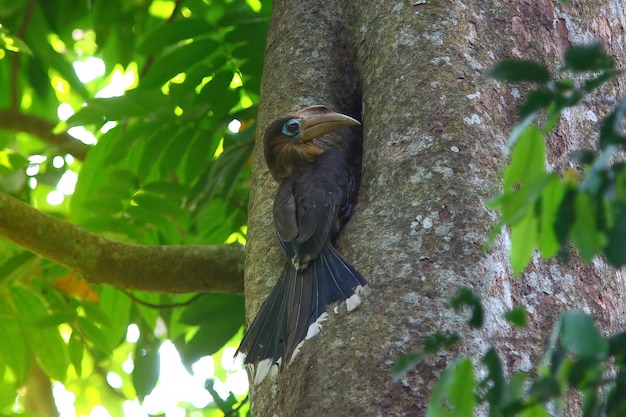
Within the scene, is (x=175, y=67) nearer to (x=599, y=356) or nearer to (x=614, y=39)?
(x=614, y=39)

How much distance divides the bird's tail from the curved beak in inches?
21.9

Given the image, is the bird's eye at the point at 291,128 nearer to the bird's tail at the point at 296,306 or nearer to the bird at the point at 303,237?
the bird at the point at 303,237

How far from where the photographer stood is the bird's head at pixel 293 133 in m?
3.29

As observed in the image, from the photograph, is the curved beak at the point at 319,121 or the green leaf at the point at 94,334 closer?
the curved beak at the point at 319,121

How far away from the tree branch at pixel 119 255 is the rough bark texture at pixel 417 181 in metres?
0.32

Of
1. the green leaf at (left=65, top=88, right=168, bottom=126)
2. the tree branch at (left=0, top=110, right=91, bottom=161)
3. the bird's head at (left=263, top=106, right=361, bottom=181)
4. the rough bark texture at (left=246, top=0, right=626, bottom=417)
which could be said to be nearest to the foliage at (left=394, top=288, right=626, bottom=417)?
the rough bark texture at (left=246, top=0, right=626, bottom=417)

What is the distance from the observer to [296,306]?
271 centimetres

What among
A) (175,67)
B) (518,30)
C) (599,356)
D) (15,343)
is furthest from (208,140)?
(599,356)

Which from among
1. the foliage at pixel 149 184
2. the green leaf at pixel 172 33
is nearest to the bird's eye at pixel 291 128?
the foliage at pixel 149 184

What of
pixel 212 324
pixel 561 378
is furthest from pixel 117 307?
pixel 561 378

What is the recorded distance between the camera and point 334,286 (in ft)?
8.43

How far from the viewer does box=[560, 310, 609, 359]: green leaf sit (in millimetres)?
1242

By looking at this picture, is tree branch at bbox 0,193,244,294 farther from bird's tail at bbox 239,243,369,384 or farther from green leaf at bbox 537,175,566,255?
green leaf at bbox 537,175,566,255

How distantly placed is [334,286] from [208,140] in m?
1.68
